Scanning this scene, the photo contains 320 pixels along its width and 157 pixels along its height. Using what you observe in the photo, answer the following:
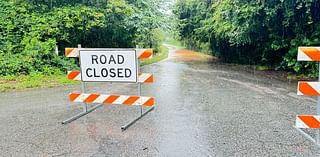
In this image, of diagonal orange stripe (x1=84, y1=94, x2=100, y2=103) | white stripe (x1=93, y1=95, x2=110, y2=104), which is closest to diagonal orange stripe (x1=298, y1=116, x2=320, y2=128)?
white stripe (x1=93, y1=95, x2=110, y2=104)

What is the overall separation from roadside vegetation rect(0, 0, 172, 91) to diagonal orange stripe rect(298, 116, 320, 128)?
26.0 feet

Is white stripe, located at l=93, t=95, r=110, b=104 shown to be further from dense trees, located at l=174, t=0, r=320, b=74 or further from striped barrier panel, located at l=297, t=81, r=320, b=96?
dense trees, located at l=174, t=0, r=320, b=74

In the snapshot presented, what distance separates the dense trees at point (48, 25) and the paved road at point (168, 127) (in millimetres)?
3671

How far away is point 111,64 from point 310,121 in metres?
3.68

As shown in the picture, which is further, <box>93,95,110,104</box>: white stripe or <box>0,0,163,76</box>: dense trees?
<box>0,0,163,76</box>: dense trees

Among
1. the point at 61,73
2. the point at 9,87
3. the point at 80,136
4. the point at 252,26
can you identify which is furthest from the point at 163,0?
the point at 80,136

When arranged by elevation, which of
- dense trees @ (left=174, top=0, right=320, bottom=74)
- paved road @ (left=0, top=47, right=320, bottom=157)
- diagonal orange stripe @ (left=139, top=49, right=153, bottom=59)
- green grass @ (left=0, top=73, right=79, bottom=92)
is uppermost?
dense trees @ (left=174, top=0, right=320, bottom=74)

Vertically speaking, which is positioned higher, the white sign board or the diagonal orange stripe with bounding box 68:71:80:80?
the white sign board

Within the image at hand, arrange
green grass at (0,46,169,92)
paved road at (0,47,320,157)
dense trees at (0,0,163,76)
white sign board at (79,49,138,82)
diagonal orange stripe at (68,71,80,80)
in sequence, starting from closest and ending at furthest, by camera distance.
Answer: paved road at (0,47,320,157)
white sign board at (79,49,138,82)
diagonal orange stripe at (68,71,80,80)
green grass at (0,46,169,92)
dense trees at (0,0,163,76)

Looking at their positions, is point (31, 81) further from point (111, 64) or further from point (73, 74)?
point (111, 64)

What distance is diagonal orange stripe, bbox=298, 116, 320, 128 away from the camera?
4.54m

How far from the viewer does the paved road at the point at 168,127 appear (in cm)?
441

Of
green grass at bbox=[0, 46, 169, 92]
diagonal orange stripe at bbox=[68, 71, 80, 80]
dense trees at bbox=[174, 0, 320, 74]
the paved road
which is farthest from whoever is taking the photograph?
dense trees at bbox=[174, 0, 320, 74]

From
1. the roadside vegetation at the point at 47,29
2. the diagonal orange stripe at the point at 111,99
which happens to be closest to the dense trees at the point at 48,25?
the roadside vegetation at the point at 47,29
